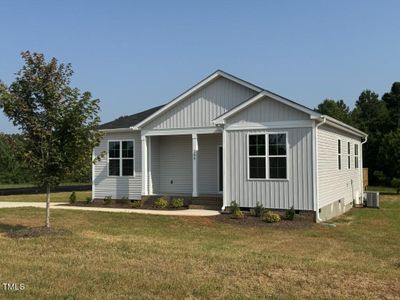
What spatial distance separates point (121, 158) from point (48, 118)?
9727 millimetres

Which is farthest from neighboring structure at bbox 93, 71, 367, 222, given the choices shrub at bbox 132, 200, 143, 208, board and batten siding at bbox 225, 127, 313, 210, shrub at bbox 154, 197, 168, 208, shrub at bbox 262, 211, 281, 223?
shrub at bbox 154, 197, 168, 208

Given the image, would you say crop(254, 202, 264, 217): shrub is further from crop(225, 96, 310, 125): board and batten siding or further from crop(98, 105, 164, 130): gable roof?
crop(98, 105, 164, 130): gable roof

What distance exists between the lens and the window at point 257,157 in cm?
1655

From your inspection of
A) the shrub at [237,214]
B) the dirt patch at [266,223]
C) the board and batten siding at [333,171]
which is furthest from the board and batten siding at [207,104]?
the dirt patch at [266,223]

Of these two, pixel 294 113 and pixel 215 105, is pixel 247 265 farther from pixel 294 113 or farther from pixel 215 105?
pixel 215 105

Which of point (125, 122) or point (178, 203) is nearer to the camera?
point (178, 203)

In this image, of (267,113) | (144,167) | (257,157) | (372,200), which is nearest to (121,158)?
(144,167)

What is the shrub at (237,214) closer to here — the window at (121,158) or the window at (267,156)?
the window at (267,156)

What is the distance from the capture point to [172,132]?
20.0 meters

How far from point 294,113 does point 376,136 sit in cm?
2793

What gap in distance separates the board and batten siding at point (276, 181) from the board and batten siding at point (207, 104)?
7.73 feet

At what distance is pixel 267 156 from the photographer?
54.1 ft

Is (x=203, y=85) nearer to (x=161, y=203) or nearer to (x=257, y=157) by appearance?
(x=257, y=157)

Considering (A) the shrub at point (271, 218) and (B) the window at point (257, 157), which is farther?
(B) the window at point (257, 157)
